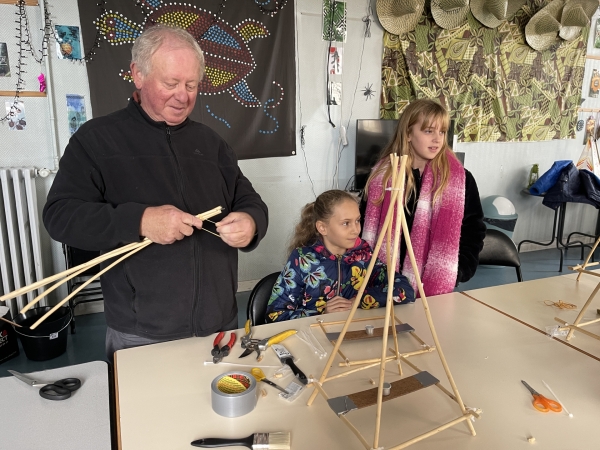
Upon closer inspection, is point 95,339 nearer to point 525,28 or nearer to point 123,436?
point 123,436

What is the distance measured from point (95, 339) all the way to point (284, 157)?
194 centimetres

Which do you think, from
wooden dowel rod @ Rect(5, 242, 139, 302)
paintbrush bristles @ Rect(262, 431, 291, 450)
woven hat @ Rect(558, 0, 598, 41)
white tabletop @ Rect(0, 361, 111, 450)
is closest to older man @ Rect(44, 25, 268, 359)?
wooden dowel rod @ Rect(5, 242, 139, 302)

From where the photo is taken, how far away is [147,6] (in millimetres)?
2848

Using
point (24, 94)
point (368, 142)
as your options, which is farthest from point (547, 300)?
point (24, 94)

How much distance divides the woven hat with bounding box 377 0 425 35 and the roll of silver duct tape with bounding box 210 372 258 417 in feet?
11.2

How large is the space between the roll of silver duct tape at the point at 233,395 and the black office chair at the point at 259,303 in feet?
2.23

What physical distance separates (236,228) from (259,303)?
584 millimetres

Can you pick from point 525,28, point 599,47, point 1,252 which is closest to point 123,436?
point 1,252

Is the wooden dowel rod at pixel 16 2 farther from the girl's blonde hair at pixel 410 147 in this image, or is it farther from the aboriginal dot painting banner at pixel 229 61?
the girl's blonde hair at pixel 410 147

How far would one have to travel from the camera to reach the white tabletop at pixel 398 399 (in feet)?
2.74

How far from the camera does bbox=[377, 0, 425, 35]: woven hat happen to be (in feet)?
11.3

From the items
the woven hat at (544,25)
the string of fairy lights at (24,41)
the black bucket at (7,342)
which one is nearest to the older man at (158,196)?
the black bucket at (7,342)

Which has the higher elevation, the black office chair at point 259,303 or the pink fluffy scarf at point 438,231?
the pink fluffy scarf at point 438,231

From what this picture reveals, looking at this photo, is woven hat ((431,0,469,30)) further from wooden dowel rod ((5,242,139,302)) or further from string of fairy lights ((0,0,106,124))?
wooden dowel rod ((5,242,139,302))
